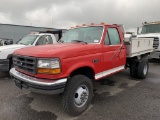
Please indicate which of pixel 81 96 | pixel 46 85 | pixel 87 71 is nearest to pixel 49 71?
pixel 46 85

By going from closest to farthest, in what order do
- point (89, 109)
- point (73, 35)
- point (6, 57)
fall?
A: point (89, 109)
point (73, 35)
point (6, 57)

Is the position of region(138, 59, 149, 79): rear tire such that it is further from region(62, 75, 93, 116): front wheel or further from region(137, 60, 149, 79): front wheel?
region(62, 75, 93, 116): front wheel

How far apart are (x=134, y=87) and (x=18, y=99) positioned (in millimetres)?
3674

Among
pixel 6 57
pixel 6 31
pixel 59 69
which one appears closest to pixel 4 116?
pixel 59 69

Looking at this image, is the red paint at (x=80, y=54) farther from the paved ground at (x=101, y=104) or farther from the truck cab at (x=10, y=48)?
the truck cab at (x=10, y=48)

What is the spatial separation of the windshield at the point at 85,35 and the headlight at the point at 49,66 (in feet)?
4.90

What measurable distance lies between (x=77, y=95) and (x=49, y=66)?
3.21 feet

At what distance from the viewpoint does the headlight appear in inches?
124

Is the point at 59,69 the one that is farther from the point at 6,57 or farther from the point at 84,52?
the point at 6,57

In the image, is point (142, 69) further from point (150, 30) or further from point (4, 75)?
point (150, 30)

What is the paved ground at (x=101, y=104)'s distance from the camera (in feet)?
11.8

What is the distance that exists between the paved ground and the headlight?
1096 mm

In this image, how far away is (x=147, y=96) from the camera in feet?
15.4

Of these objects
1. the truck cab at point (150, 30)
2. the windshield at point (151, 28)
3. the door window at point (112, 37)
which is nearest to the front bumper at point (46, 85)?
the door window at point (112, 37)
